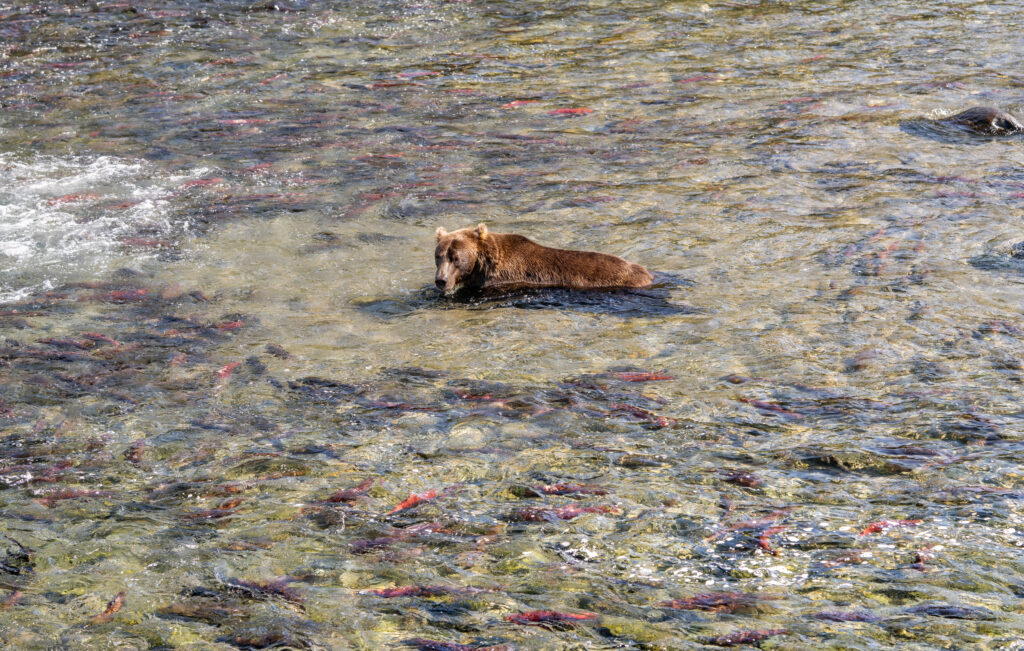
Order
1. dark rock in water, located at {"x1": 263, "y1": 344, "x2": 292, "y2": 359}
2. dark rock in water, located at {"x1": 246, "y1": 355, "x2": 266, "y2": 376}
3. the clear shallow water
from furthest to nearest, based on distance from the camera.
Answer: dark rock in water, located at {"x1": 263, "y1": 344, "x2": 292, "y2": 359} < dark rock in water, located at {"x1": 246, "y1": 355, "x2": 266, "y2": 376} < the clear shallow water

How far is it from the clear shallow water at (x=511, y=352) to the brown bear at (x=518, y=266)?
27 cm

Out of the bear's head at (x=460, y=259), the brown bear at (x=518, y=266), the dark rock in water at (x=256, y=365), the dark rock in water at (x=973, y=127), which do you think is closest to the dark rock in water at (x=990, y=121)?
the dark rock in water at (x=973, y=127)

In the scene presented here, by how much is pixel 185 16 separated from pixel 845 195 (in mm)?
12639

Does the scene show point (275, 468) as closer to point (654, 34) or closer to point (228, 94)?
point (228, 94)

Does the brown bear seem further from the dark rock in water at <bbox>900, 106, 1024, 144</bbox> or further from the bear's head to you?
the dark rock in water at <bbox>900, 106, 1024, 144</bbox>

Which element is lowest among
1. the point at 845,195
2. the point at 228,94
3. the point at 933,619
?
the point at 933,619

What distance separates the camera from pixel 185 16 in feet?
60.7

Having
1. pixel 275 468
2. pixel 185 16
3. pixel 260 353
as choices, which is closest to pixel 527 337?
pixel 260 353

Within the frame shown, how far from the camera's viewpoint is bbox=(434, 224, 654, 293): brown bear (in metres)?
9.00

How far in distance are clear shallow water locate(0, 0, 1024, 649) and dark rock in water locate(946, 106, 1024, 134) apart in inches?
12.3

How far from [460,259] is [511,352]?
4.50ft

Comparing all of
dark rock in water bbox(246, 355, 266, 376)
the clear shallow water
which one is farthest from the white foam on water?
dark rock in water bbox(246, 355, 266, 376)

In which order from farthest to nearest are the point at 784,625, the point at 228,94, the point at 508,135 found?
the point at 228,94
the point at 508,135
the point at 784,625

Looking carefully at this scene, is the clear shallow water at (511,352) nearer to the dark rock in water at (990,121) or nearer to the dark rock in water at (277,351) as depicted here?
the dark rock in water at (277,351)
